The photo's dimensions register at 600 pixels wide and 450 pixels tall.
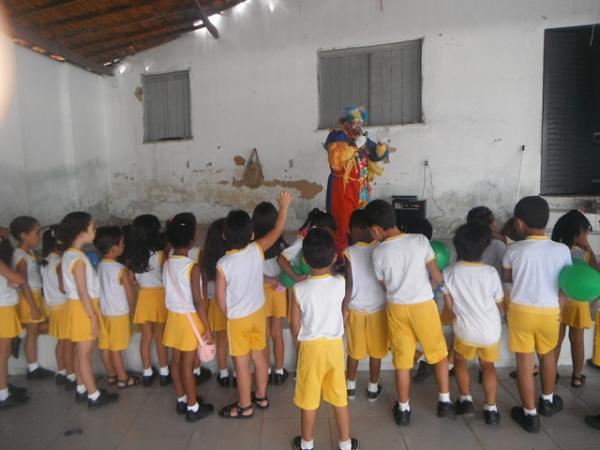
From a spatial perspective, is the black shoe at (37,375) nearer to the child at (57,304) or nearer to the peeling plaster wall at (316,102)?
the child at (57,304)

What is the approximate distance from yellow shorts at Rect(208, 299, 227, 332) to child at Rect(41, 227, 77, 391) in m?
0.83

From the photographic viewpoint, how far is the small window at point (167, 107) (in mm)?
6949

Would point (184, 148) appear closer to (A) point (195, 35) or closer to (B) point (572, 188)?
(A) point (195, 35)

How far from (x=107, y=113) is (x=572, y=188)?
7467 mm

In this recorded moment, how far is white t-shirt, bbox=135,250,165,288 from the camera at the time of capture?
2615 millimetres

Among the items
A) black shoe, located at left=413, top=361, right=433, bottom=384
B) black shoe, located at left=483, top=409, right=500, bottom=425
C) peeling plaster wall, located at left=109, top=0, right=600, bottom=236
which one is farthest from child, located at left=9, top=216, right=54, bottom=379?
peeling plaster wall, located at left=109, top=0, right=600, bottom=236

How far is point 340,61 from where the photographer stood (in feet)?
20.3

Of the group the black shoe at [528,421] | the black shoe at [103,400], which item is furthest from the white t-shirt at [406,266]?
the black shoe at [103,400]

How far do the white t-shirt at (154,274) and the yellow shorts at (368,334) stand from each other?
121cm

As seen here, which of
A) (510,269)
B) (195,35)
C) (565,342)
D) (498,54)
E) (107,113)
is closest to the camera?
(510,269)

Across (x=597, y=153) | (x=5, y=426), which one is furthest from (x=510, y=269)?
(x=597, y=153)

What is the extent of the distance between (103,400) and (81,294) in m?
0.70

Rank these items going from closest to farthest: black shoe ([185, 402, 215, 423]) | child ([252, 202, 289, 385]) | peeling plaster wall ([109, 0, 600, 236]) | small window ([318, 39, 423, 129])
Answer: black shoe ([185, 402, 215, 423]) → child ([252, 202, 289, 385]) → peeling plaster wall ([109, 0, 600, 236]) → small window ([318, 39, 423, 129])

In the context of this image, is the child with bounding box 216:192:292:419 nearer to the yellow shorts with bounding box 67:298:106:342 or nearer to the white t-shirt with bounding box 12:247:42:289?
the yellow shorts with bounding box 67:298:106:342
